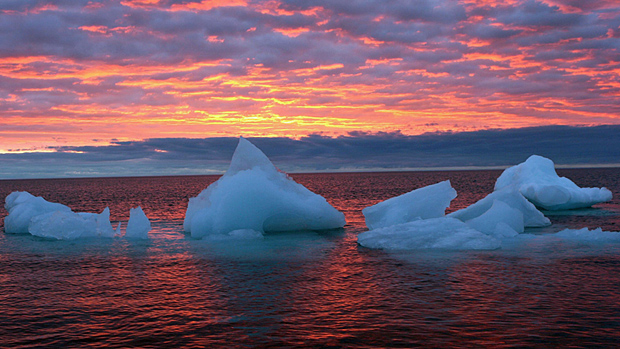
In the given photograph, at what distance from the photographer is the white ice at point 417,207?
22484mm

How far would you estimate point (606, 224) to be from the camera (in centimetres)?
2739

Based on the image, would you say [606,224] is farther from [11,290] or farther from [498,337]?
[11,290]

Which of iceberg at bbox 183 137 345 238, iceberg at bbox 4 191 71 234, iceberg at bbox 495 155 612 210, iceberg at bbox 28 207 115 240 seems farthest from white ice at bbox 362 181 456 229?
iceberg at bbox 4 191 71 234

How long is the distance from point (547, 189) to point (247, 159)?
81.2 feet

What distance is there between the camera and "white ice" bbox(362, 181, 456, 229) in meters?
22.5

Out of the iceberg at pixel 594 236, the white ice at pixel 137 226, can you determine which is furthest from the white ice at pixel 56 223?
the iceberg at pixel 594 236

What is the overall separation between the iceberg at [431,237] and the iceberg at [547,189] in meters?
17.8

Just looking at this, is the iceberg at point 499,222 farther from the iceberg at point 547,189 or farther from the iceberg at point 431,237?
the iceberg at point 547,189

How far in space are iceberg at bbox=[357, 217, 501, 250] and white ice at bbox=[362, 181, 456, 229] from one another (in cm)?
256

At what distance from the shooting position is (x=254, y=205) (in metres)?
22.5

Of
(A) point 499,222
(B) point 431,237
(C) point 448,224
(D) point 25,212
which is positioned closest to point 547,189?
(A) point 499,222

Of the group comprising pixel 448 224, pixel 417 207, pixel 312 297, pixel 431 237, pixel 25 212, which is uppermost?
pixel 417 207

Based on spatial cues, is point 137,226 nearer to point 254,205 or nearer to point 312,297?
point 254,205

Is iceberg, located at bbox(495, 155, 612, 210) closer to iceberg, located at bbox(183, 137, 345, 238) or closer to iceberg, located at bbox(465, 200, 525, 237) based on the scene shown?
iceberg, located at bbox(465, 200, 525, 237)
